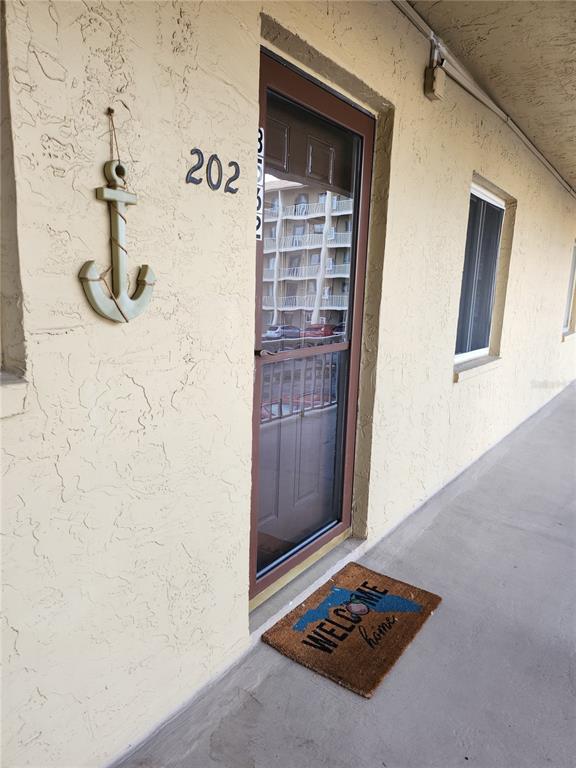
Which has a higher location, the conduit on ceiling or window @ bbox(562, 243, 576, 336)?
the conduit on ceiling

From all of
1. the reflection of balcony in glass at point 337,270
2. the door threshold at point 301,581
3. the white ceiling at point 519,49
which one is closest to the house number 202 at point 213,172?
the reflection of balcony in glass at point 337,270

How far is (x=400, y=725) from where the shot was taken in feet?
4.91

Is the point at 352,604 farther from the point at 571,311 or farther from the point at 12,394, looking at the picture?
the point at 571,311

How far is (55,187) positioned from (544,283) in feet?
16.8

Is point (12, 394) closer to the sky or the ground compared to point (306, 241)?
closer to the ground

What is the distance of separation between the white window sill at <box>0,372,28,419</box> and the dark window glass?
3.20m

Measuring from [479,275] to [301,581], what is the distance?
2820 millimetres

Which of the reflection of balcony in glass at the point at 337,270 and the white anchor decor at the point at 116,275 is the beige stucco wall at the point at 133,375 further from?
the reflection of balcony in glass at the point at 337,270

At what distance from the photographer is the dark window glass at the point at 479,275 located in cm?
356

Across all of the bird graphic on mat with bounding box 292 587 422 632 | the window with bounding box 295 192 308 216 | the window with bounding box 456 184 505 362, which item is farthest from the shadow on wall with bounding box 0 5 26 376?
the window with bounding box 456 184 505 362

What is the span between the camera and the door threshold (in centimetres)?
186

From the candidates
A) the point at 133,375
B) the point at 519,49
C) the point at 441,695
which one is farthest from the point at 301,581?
the point at 519,49

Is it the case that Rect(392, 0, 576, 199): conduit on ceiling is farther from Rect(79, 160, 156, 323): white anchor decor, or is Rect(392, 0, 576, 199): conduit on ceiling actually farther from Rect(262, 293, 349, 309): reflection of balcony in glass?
Rect(79, 160, 156, 323): white anchor decor

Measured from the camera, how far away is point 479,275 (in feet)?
12.4
